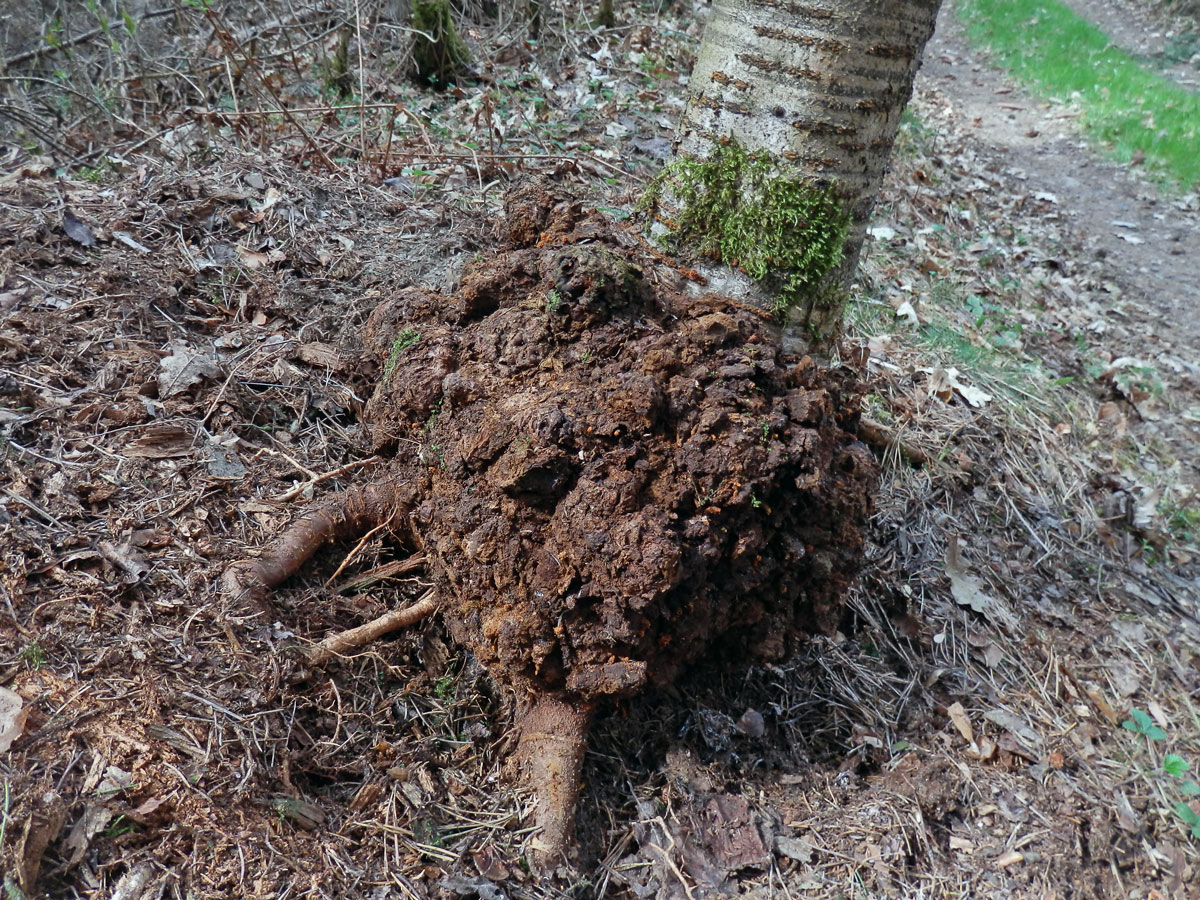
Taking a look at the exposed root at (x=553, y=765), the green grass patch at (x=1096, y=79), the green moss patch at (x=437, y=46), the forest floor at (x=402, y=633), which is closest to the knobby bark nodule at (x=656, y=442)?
the exposed root at (x=553, y=765)

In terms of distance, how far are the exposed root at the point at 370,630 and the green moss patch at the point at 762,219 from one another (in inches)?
54.5

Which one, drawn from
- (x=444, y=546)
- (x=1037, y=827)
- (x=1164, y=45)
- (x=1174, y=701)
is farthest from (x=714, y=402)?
(x=1164, y=45)

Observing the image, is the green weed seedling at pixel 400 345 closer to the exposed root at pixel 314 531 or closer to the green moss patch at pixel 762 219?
the exposed root at pixel 314 531

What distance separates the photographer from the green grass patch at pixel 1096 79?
9617 mm

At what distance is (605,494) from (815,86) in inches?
51.0

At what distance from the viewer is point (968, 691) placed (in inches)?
105

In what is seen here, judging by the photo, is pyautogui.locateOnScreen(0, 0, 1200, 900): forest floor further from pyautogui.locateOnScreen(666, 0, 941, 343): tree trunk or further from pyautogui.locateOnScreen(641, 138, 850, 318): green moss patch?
pyautogui.locateOnScreen(666, 0, 941, 343): tree trunk

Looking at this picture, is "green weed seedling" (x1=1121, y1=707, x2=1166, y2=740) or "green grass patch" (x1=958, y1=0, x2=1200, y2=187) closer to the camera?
"green weed seedling" (x1=1121, y1=707, x2=1166, y2=740)

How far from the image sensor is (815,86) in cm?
209

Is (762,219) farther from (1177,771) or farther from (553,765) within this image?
(1177,771)

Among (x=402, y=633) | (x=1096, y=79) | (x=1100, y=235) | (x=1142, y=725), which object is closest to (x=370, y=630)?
(x=402, y=633)

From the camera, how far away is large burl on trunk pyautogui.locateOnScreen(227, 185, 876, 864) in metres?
1.95

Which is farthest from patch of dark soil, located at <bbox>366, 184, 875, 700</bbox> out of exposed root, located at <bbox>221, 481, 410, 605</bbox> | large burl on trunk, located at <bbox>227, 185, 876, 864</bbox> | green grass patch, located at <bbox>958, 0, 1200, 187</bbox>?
green grass patch, located at <bbox>958, 0, 1200, 187</bbox>

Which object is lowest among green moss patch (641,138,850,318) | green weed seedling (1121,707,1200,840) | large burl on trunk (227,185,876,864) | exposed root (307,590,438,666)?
green weed seedling (1121,707,1200,840)
